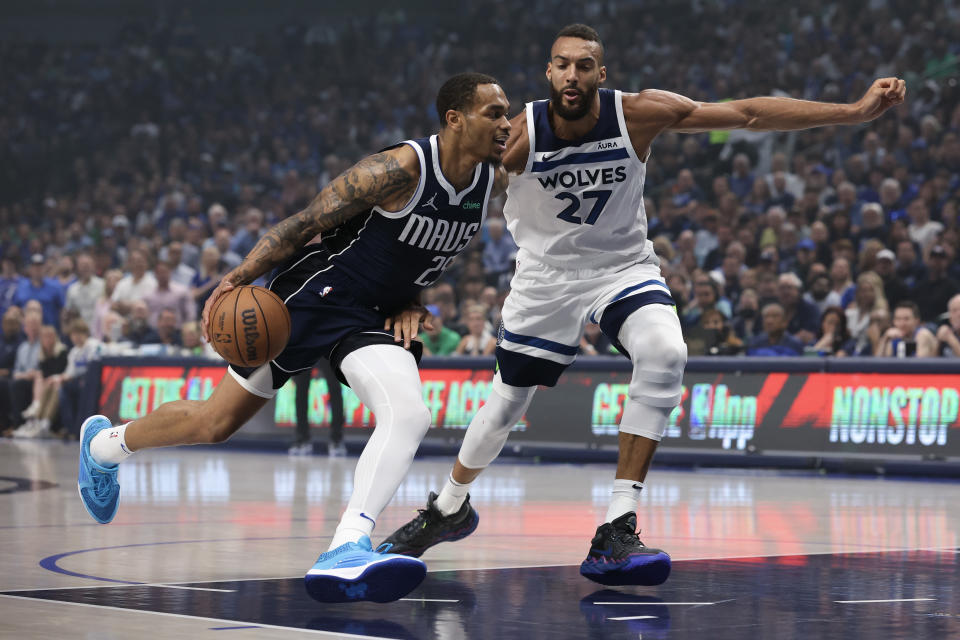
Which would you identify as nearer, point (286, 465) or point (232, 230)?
point (286, 465)

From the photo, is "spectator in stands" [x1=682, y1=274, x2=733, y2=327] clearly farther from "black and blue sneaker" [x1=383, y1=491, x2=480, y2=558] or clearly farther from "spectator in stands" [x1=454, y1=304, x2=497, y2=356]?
"black and blue sneaker" [x1=383, y1=491, x2=480, y2=558]

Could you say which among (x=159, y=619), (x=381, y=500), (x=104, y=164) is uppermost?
(x=104, y=164)

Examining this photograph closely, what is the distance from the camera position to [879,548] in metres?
7.15

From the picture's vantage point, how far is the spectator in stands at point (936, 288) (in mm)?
14445

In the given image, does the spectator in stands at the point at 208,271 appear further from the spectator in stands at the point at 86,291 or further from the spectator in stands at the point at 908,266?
the spectator in stands at the point at 908,266

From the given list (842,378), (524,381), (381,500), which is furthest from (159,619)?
(842,378)

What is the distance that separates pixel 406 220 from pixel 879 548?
10.6 feet

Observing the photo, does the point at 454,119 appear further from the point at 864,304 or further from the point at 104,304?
the point at 104,304

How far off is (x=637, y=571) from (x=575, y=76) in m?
2.17

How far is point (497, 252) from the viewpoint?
61.7 ft

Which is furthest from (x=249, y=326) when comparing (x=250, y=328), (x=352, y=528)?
(x=352, y=528)

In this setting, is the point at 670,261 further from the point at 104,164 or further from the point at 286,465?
the point at 104,164

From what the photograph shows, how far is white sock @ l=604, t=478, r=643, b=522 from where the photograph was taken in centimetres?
588

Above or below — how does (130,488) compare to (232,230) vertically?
below
